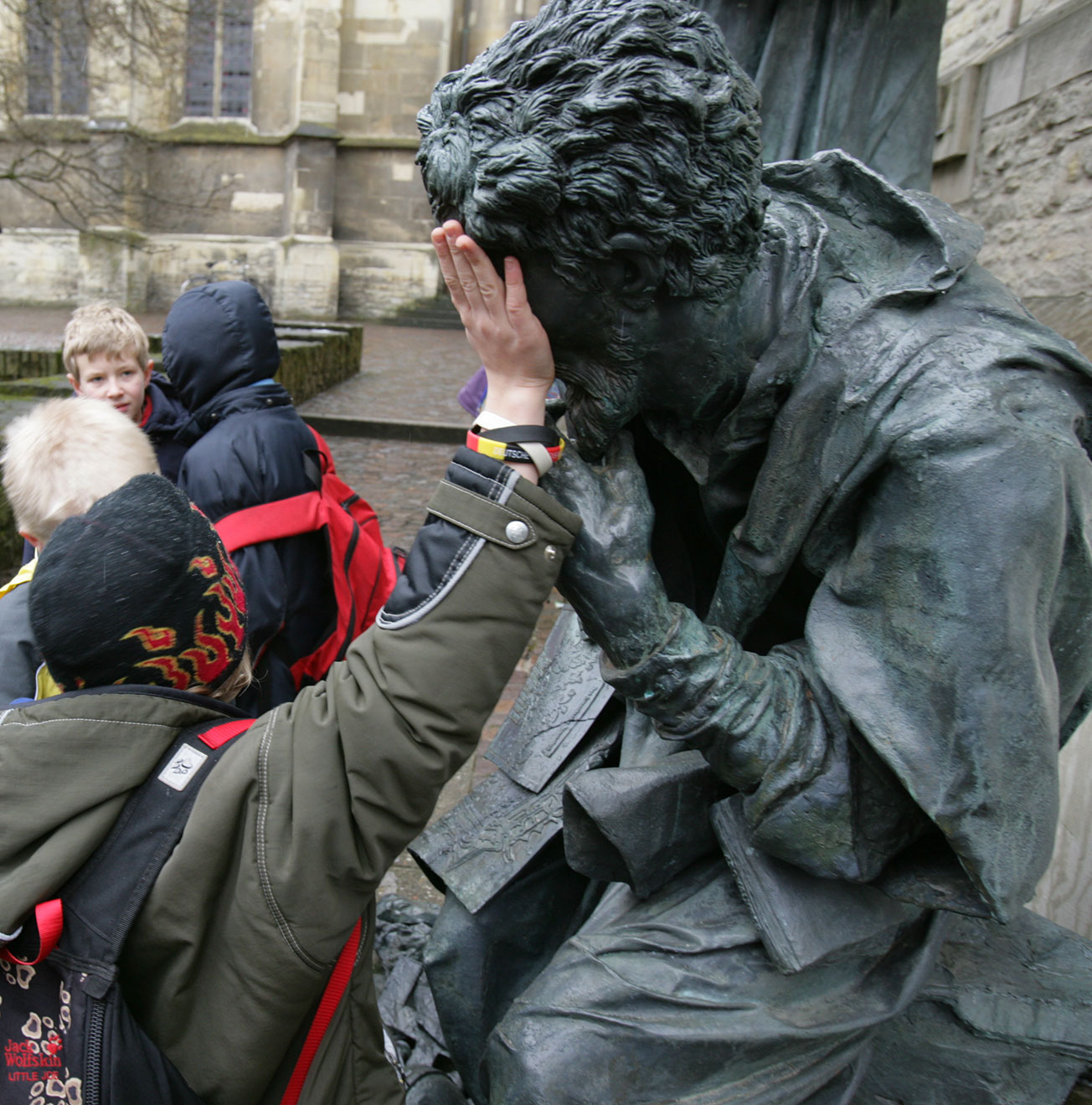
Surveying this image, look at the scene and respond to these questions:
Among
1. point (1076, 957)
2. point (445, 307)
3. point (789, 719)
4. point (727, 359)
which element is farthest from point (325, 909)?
point (445, 307)

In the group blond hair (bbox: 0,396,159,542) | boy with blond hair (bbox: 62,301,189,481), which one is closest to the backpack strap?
blond hair (bbox: 0,396,159,542)

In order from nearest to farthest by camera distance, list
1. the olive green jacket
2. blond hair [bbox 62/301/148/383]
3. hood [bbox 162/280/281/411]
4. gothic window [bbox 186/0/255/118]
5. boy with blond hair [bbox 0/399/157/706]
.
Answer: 1. the olive green jacket
2. boy with blond hair [bbox 0/399/157/706]
3. hood [bbox 162/280/281/411]
4. blond hair [bbox 62/301/148/383]
5. gothic window [bbox 186/0/255/118]

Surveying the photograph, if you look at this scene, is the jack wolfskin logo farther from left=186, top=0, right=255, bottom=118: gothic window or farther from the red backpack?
left=186, top=0, right=255, bottom=118: gothic window

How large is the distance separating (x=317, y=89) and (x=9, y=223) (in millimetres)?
6562

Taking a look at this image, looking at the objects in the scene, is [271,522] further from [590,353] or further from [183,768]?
[590,353]

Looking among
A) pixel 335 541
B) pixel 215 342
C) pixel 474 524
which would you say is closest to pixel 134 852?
pixel 474 524

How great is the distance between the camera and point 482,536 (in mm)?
1296

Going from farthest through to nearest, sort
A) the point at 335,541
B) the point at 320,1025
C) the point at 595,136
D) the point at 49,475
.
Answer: the point at 335,541, the point at 49,475, the point at 320,1025, the point at 595,136

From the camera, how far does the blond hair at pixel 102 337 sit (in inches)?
130

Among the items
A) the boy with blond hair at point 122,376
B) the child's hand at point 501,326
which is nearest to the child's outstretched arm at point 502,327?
the child's hand at point 501,326

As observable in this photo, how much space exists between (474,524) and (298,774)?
0.37m

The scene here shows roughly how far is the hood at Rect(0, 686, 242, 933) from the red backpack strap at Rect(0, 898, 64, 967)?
0.01m

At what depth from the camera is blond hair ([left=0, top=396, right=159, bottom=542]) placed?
2.30 meters

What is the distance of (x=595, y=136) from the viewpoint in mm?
1135
